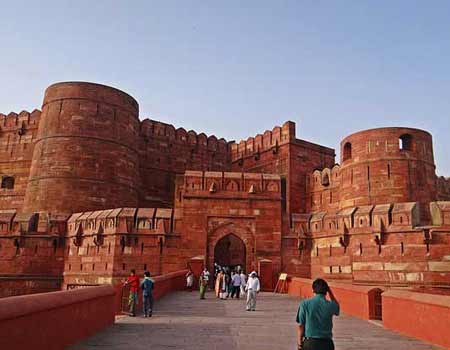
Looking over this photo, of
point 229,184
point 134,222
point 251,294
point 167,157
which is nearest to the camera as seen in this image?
point 251,294

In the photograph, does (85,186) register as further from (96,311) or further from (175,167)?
(96,311)

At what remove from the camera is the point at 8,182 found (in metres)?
24.4

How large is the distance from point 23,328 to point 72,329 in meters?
1.45

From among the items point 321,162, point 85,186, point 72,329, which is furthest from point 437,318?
point 321,162

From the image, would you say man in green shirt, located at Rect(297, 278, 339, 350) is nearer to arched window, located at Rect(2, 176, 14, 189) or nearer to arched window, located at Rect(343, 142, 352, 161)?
arched window, located at Rect(343, 142, 352, 161)

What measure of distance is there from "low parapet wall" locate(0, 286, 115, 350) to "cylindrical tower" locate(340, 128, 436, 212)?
14.5 meters

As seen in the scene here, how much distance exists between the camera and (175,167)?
2658cm

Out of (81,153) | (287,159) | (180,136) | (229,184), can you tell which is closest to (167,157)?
(180,136)

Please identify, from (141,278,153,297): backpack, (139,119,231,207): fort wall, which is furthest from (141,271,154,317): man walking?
(139,119,231,207): fort wall

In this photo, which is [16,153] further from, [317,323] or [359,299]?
[317,323]

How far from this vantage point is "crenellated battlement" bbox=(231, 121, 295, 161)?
25203 millimetres

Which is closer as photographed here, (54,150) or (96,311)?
(96,311)

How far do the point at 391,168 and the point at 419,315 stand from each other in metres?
13.8

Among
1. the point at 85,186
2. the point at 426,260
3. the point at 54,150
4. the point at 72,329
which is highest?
the point at 54,150
